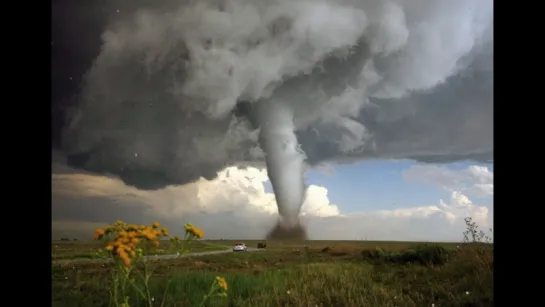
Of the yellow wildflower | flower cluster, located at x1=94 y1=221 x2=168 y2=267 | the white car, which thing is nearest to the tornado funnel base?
the white car

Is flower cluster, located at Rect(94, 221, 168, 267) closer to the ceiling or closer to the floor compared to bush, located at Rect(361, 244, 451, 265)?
closer to the ceiling

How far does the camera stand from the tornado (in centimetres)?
258

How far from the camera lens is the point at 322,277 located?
2.55 meters

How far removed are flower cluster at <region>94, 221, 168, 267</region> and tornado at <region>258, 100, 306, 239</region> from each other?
628 mm

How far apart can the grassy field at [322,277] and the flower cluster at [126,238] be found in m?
0.34

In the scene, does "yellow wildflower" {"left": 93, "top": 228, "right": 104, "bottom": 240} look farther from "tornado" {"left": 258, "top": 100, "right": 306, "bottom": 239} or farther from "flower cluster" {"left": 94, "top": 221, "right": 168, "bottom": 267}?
"tornado" {"left": 258, "top": 100, "right": 306, "bottom": 239}

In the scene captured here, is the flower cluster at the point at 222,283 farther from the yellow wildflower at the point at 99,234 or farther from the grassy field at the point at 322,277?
the yellow wildflower at the point at 99,234

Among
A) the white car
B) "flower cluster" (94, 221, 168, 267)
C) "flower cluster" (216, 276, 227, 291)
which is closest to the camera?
"flower cluster" (94, 221, 168, 267)

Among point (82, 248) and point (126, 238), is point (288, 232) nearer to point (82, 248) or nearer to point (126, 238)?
point (126, 238)

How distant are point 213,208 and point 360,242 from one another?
0.75 metres

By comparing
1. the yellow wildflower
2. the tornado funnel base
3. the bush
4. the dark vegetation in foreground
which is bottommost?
the dark vegetation in foreground
